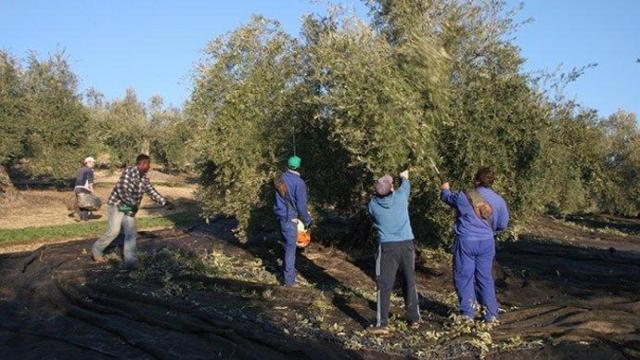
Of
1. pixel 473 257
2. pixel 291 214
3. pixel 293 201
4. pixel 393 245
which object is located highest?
pixel 293 201

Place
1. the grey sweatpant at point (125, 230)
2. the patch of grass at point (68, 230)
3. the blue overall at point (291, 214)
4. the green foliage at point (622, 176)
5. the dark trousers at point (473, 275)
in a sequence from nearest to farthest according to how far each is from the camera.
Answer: the dark trousers at point (473, 275) → the blue overall at point (291, 214) → the grey sweatpant at point (125, 230) → the patch of grass at point (68, 230) → the green foliage at point (622, 176)

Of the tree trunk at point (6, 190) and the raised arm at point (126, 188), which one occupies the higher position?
the raised arm at point (126, 188)

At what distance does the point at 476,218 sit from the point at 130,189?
592 cm

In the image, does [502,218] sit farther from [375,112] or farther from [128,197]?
[128,197]

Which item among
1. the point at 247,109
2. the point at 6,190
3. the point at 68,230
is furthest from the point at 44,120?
the point at 247,109

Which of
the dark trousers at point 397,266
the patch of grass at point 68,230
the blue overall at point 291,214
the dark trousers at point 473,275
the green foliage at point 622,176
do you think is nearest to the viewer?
the dark trousers at point 397,266

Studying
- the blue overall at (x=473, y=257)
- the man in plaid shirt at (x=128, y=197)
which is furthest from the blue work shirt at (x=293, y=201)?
the blue overall at (x=473, y=257)

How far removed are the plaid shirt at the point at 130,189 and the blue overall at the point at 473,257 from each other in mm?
5318

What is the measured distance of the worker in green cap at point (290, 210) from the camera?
10023 millimetres

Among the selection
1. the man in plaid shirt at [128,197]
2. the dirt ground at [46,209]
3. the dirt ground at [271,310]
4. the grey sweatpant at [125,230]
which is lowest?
the dirt ground at [46,209]

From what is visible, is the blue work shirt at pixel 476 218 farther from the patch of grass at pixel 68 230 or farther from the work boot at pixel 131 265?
the patch of grass at pixel 68 230

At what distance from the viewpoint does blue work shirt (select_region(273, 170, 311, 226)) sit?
397 inches

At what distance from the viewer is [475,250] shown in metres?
7.95

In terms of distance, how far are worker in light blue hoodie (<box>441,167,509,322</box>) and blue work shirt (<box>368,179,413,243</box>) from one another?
0.74 metres
